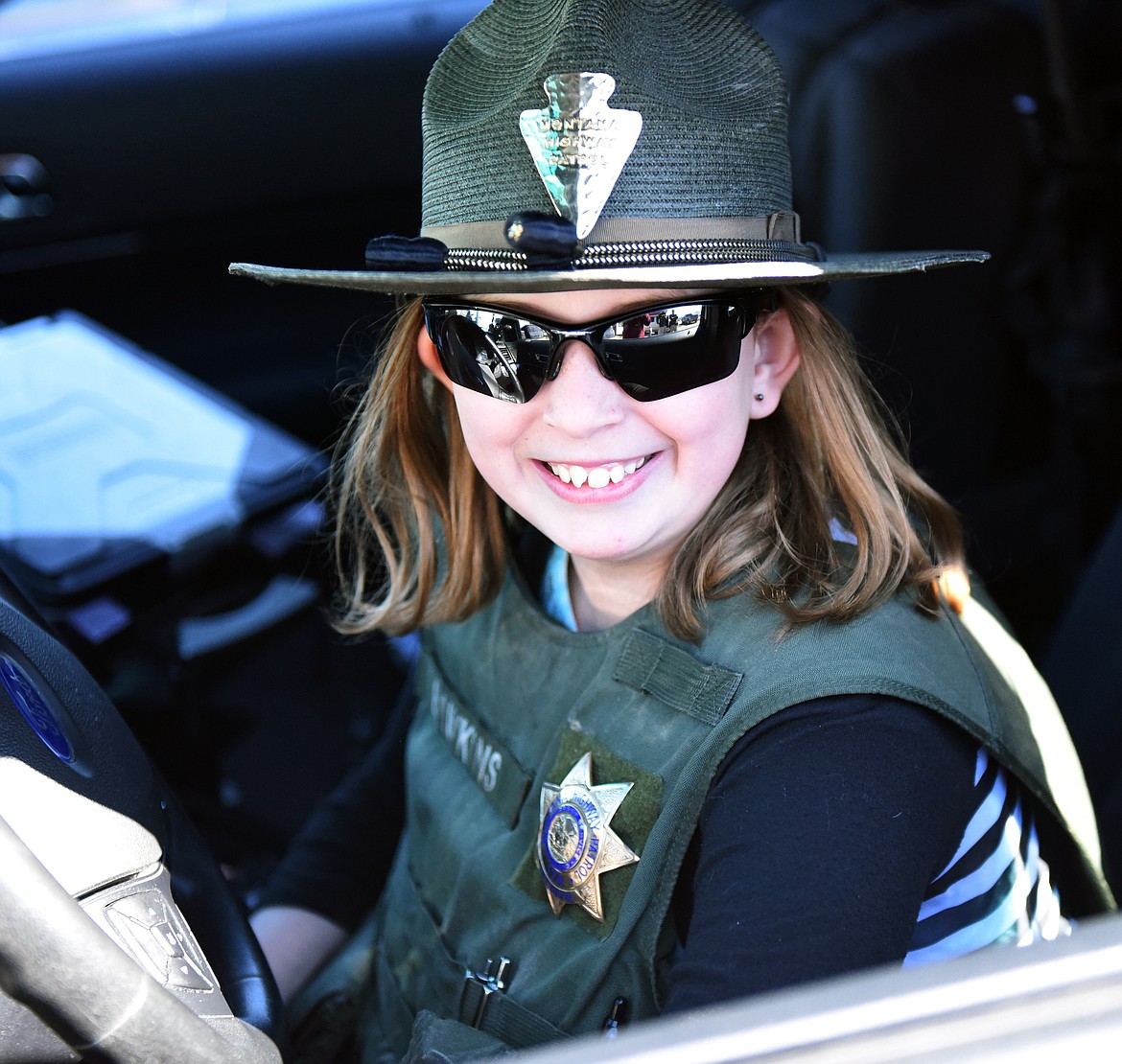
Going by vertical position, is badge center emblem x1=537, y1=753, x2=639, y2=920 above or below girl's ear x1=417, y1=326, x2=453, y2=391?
below

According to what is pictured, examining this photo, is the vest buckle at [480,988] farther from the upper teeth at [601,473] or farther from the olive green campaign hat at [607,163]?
the olive green campaign hat at [607,163]

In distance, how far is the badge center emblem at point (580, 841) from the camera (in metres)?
1.15

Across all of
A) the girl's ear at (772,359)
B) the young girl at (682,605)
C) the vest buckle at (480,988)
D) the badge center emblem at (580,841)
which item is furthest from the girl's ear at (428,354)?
the vest buckle at (480,988)

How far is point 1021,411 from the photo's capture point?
2.56 metres

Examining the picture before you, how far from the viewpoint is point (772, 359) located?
125 centimetres

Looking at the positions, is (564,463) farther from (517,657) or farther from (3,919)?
(3,919)

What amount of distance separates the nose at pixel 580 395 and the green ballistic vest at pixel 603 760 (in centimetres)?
21

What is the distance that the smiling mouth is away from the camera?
1.18 m

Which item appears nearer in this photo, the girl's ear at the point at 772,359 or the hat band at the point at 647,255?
the hat band at the point at 647,255

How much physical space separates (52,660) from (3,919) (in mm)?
461

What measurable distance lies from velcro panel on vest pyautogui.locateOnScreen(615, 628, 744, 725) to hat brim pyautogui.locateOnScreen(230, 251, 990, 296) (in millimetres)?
330

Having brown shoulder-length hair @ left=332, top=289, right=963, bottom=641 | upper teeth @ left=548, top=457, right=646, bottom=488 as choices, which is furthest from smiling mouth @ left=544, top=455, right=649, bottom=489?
brown shoulder-length hair @ left=332, top=289, right=963, bottom=641

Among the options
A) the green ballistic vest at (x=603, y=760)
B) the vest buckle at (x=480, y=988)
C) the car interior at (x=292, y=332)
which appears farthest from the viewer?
the car interior at (x=292, y=332)

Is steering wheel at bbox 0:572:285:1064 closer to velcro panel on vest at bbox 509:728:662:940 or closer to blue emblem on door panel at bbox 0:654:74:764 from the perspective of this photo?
blue emblem on door panel at bbox 0:654:74:764
